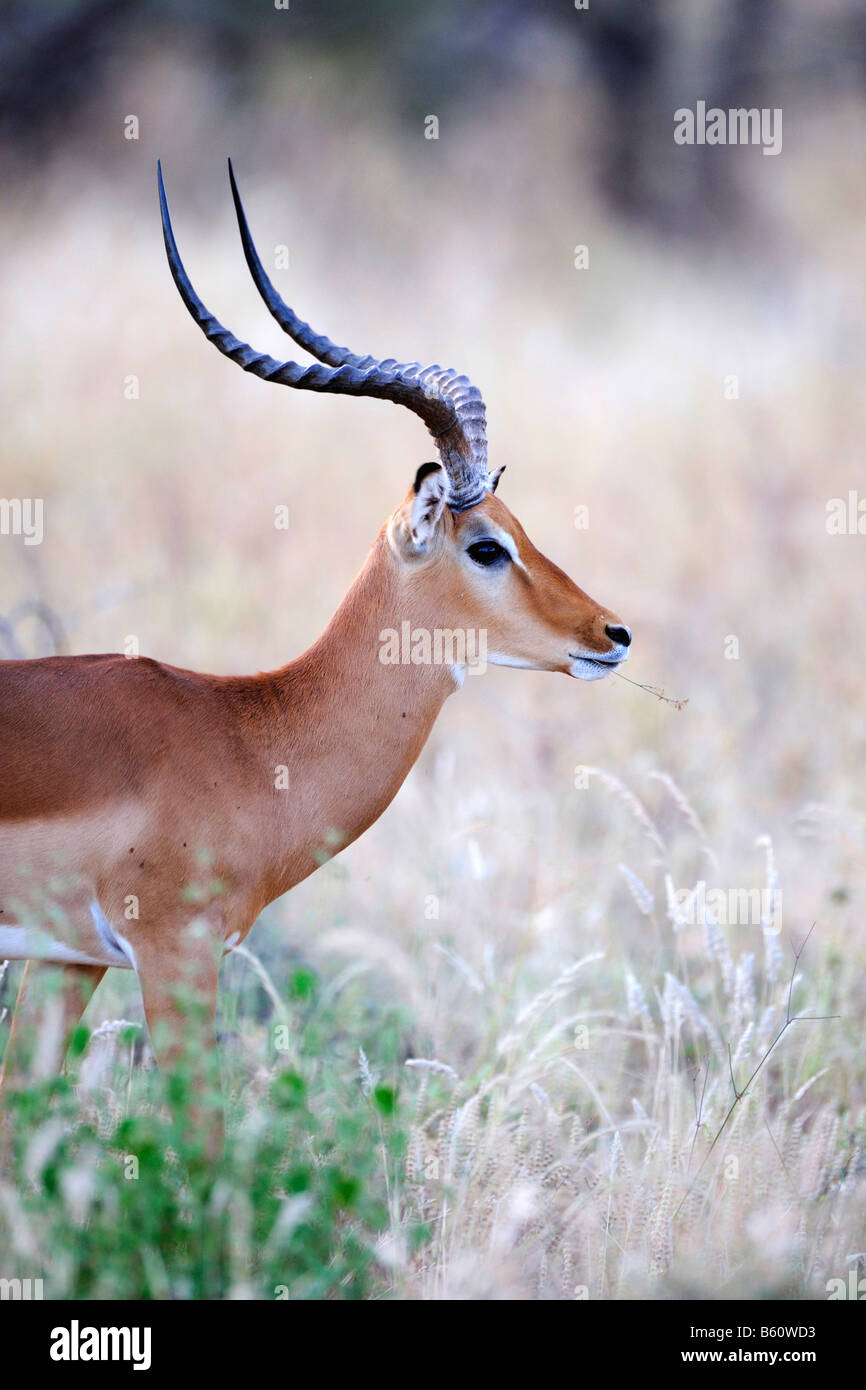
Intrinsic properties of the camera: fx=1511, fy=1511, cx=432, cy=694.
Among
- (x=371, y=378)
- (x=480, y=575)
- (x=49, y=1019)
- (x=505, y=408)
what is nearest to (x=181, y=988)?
(x=49, y=1019)

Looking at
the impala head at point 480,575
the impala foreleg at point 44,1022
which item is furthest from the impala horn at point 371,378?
the impala foreleg at point 44,1022

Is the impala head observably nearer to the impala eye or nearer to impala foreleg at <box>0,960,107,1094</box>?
the impala eye

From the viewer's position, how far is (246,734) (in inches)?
198

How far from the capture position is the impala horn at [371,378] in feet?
15.8

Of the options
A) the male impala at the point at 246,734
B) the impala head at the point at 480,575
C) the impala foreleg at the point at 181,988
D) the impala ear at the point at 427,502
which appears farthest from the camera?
the impala head at the point at 480,575

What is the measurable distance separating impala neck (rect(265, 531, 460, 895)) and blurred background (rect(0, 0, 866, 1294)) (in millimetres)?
1260

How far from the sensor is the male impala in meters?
4.64

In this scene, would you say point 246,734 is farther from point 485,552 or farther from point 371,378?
point 371,378

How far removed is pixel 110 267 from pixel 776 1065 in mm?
11882

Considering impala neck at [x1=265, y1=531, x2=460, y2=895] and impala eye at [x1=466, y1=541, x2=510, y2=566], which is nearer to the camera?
impala neck at [x1=265, y1=531, x2=460, y2=895]

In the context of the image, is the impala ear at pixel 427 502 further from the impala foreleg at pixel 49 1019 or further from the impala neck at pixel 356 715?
the impala foreleg at pixel 49 1019

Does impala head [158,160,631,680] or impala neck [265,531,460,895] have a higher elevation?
impala head [158,160,631,680]

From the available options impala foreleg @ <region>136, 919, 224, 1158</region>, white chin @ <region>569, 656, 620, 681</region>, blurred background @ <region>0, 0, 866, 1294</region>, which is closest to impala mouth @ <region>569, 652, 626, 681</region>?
white chin @ <region>569, 656, 620, 681</region>

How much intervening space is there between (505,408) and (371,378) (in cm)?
991
